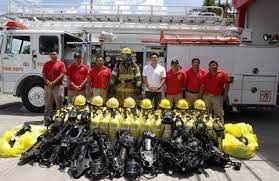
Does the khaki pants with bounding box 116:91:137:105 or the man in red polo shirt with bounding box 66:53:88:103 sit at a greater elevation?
the man in red polo shirt with bounding box 66:53:88:103

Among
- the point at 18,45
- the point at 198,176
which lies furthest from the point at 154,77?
the point at 18,45

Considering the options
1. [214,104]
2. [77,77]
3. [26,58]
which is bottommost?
[214,104]

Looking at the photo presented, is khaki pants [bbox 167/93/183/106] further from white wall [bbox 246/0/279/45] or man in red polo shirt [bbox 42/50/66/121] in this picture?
white wall [bbox 246/0/279/45]

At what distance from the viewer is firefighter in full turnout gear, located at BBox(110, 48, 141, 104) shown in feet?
25.4

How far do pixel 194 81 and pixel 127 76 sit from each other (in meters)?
1.50

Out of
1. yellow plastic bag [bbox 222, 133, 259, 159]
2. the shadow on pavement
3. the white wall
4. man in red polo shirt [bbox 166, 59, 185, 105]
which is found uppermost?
the white wall

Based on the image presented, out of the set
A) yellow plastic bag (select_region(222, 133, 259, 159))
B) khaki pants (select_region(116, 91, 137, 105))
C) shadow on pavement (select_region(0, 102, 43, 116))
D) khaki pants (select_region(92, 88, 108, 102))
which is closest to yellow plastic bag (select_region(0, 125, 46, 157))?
khaki pants (select_region(92, 88, 108, 102))

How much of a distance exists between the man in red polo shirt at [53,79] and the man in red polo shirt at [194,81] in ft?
9.67

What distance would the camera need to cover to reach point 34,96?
1066cm

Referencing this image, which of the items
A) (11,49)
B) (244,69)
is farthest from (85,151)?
(11,49)

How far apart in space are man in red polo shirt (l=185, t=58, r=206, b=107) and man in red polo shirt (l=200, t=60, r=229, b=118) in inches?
4.6

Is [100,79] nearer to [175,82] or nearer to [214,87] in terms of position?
[175,82]

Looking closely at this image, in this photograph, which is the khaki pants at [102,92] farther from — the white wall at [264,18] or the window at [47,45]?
the white wall at [264,18]

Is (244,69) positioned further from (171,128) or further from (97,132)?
(97,132)
